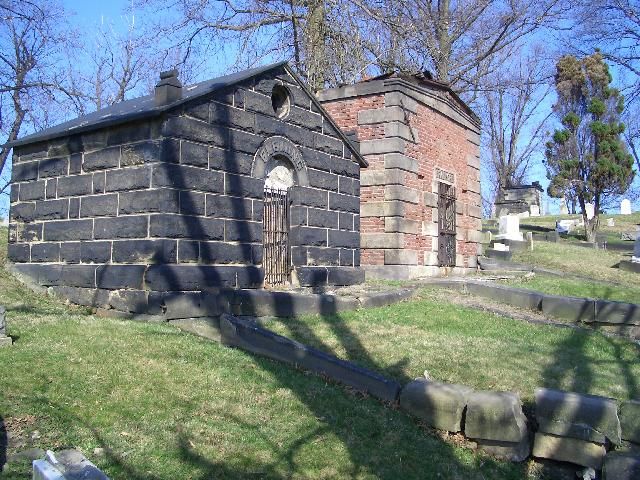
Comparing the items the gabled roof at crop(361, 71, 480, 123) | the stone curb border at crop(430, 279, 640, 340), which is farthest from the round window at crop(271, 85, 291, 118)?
the stone curb border at crop(430, 279, 640, 340)

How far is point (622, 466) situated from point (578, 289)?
884 cm

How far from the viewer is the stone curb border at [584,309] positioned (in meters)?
10.4

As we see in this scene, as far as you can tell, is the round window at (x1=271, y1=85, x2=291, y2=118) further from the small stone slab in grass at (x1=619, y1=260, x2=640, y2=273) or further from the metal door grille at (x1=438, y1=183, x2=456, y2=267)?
the small stone slab in grass at (x1=619, y1=260, x2=640, y2=273)

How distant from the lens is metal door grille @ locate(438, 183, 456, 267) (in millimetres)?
16078

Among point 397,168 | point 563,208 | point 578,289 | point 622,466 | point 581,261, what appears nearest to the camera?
point 622,466

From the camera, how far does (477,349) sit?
26.2 feet

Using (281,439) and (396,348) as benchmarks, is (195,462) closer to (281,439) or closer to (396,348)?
(281,439)

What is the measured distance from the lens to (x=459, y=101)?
17344 millimetres

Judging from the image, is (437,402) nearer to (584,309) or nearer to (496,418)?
(496,418)

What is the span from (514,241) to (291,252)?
14570mm

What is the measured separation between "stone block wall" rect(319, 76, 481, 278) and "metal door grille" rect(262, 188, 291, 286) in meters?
4.11

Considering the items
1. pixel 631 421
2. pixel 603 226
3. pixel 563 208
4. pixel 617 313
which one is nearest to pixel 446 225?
pixel 617 313

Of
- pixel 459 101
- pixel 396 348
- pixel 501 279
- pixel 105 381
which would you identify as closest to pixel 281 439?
pixel 105 381

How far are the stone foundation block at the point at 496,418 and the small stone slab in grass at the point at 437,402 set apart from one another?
0.38 feet
